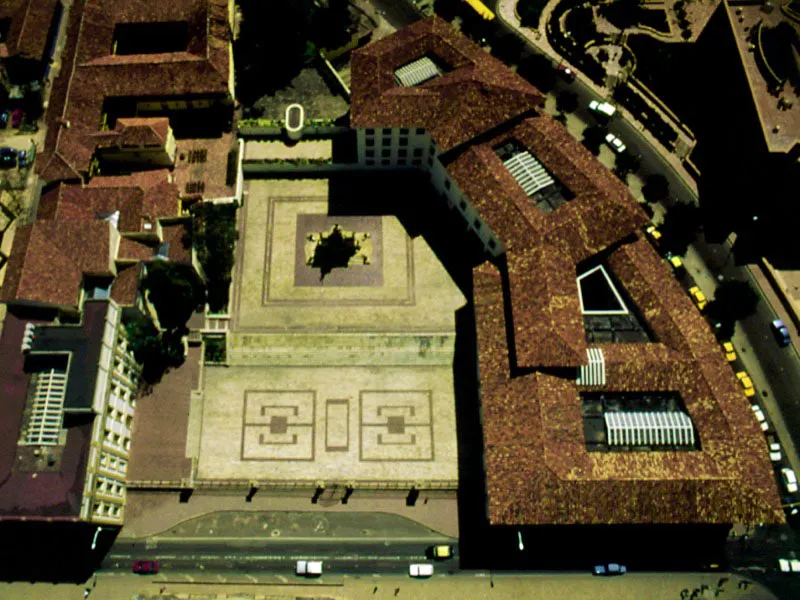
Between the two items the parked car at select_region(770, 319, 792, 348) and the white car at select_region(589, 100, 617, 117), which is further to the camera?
the white car at select_region(589, 100, 617, 117)

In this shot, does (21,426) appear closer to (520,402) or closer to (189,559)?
(189,559)

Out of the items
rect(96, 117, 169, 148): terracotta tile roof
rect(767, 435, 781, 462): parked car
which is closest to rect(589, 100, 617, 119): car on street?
rect(767, 435, 781, 462): parked car

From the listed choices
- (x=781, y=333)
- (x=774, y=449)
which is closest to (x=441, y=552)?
(x=774, y=449)

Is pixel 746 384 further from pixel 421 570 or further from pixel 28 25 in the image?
pixel 28 25

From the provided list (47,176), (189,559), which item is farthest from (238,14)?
(189,559)

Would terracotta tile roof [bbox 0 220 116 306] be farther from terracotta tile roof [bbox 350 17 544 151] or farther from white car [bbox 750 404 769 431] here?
white car [bbox 750 404 769 431]

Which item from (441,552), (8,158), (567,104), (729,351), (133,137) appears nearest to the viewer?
(441,552)
